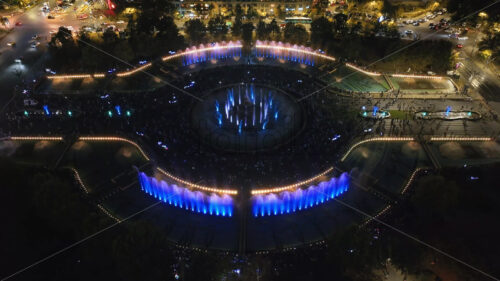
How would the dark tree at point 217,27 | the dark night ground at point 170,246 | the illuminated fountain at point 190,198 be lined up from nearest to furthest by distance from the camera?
the dark night ground at point 170,246 < the illuminated fountain at point 190,198 < the dark tree at point 217,27

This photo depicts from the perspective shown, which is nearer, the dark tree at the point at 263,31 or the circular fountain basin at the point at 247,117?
the circular fountain basin at the point at 247,117

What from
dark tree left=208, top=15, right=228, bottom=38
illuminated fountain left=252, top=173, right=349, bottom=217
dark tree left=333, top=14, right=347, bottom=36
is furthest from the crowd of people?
dark tree left=333, top=14, right=347, bottom=36

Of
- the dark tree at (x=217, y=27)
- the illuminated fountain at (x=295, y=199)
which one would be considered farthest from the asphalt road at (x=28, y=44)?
the illuminated fountain at (x=295, y=199)

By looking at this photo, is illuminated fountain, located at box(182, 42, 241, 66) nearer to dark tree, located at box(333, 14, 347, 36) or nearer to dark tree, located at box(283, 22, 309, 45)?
dark tree, located at box(283, 22, 309, 45)

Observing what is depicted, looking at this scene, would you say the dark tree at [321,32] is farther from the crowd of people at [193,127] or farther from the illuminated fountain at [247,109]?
the illuminated fountain at [247,109]

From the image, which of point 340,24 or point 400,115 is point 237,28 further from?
point 400,115

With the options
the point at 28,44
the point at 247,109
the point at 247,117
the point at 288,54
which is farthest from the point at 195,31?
the point at 28,44
